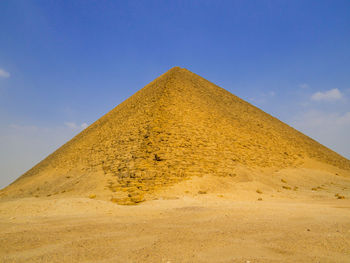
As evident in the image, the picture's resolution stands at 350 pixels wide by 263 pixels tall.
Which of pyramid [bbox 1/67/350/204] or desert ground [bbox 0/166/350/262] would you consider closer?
desert ground [bbox 0/166/350/262]

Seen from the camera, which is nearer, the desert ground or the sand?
the desert ground

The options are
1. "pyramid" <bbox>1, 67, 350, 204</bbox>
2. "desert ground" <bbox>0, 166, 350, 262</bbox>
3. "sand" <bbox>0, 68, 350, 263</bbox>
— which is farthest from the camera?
"pyramid" <bbox>1, 67, 350, 204</bbox>

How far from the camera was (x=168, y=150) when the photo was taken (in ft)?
38.3

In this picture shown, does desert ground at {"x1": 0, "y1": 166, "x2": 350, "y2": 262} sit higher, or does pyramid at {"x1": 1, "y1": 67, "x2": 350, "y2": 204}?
pyramid at {"x1": 1, "y1": 67, "x2": 350, "y2": 204}

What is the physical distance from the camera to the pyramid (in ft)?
34.6

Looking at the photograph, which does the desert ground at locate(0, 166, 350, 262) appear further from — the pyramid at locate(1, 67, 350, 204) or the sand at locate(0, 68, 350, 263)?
the pyramid at locate(1, 67, 350, 204)

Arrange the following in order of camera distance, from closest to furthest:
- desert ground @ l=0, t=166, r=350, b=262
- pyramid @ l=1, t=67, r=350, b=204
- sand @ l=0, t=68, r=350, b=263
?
desert ground @ l=0, t=166, r=350, b=262
sand @ l=0, t=68, r=350, b=263
pyramid @ l=1, t=67, r=350, b=204

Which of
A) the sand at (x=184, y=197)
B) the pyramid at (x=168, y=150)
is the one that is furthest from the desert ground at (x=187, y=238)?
the pyramid at (x=168, y=150)

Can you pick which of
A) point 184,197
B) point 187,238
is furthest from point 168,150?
point 187,238

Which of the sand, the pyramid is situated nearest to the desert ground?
the sand

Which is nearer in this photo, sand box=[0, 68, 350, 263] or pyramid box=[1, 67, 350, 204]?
sand box=[0, 68, 350, 263]

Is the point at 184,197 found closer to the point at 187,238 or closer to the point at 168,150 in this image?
the point at 168,150

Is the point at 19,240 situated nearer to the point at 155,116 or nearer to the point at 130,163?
the point at 130,163

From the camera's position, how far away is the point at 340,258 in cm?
258
